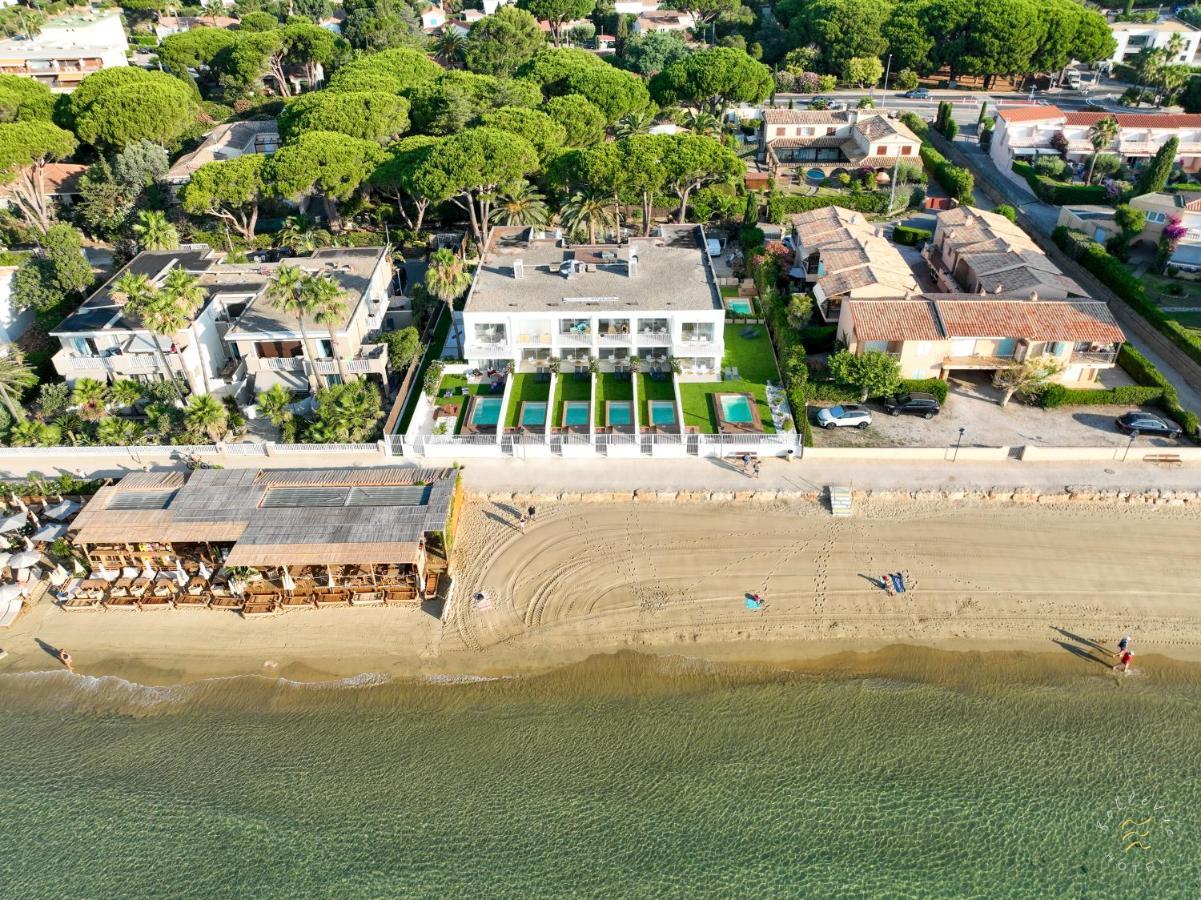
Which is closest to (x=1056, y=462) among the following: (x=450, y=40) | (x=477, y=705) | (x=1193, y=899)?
(x=1193, y=899)

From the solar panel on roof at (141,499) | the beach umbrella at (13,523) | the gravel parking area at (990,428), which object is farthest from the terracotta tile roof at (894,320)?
the beach umbrella at (13,523)

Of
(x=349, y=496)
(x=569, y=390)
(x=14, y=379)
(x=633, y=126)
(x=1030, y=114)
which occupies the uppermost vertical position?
(x=1030, y=114)

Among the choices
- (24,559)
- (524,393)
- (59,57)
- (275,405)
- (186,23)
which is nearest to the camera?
(24,559)

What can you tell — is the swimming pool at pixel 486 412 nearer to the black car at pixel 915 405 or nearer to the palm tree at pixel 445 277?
the palm tree at pixel 445 277

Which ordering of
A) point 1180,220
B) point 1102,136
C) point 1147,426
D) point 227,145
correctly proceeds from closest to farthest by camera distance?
point 1147,426 → point 1180,220 → point 1102,136 → point 227,145

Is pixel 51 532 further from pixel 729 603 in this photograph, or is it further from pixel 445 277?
pixel 729 603

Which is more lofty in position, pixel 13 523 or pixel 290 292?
pixel 290 292

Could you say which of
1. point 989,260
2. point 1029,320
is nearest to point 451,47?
point 989,260

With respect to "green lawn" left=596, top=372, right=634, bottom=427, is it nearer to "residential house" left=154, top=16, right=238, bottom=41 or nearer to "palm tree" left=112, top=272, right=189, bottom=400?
"palm tree" left=112, top=272, right=189, bottom=400
